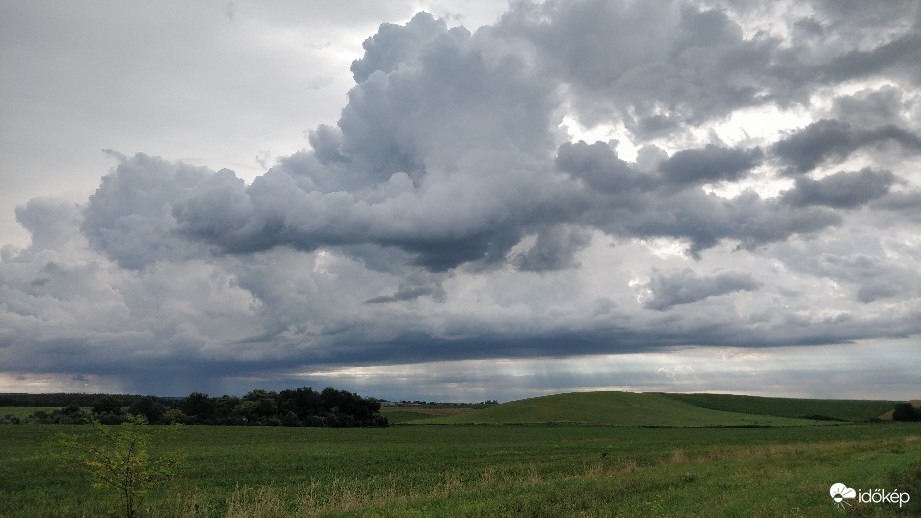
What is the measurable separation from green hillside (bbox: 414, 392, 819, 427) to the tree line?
17.2m

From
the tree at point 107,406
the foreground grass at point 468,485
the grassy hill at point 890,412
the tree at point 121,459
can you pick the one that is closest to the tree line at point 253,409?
the tree at point 107,406

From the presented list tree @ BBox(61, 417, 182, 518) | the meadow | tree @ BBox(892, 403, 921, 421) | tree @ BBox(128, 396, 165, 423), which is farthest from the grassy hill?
tree @ BBox(61, 417, 182, 518)

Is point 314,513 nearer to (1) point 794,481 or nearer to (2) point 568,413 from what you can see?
(1) point 794,481

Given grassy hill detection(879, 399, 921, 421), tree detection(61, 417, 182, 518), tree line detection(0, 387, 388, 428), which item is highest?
tree detection(61, 417, 182, 518)

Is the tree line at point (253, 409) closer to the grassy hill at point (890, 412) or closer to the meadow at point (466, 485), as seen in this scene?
the meadow at point (466, 485)

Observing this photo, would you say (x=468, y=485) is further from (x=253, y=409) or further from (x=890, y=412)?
(x=890, y=412)

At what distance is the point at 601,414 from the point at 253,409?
255 feet

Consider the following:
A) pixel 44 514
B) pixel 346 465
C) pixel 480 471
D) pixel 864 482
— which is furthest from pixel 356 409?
pixel 864 482

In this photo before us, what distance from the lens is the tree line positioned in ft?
392

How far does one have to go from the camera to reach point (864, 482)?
79.3 feet

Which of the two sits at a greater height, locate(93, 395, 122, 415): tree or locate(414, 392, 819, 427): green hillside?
locate(93, 395, 122, 415): tree

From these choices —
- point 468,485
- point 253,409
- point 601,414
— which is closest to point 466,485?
point 468,485

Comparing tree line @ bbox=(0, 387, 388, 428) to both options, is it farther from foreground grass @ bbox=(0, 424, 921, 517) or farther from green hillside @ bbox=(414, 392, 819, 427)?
foreground grass @ bbox=(0, 424, 921, 517)

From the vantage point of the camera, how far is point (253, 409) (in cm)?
13150
